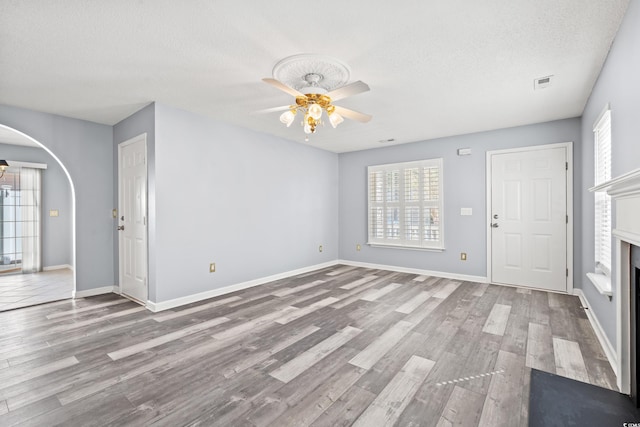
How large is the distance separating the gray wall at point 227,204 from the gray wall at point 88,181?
5.00 feet

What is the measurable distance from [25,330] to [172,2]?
3.43m

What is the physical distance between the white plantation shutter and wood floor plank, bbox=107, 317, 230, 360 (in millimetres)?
3805

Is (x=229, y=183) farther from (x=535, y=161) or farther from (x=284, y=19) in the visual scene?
(x=535, y=161)

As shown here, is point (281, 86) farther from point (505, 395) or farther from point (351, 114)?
point (505, 395)

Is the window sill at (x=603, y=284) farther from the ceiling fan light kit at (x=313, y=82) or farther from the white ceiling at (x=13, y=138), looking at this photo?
the white ceiling at (x=13, y=138)

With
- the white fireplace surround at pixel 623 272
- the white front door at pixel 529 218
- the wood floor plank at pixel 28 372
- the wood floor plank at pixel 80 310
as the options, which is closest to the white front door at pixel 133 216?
the wood floor plank at pixel 80 310

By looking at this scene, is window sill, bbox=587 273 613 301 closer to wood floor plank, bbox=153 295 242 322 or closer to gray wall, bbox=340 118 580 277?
gray wall, bbox=340 118 580 277

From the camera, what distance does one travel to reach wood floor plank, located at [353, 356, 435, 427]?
171cm

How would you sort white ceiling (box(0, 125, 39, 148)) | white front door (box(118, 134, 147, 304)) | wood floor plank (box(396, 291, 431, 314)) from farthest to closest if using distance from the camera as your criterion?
white ceiling (box(0, 125, 39, 148)), white front door (box(118, 134, 147, 304)), wood floor plank (box(396, 291, 431, 314))

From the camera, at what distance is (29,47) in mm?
2322

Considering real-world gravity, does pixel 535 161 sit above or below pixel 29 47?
below

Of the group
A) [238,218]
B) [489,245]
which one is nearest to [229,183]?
[238,218]

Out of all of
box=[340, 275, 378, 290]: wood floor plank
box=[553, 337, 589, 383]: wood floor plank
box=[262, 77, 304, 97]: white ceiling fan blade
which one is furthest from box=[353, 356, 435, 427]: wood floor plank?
box=[262, 77, 304, 97]: white ceiling fan blade

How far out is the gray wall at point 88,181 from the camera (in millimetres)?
4008
